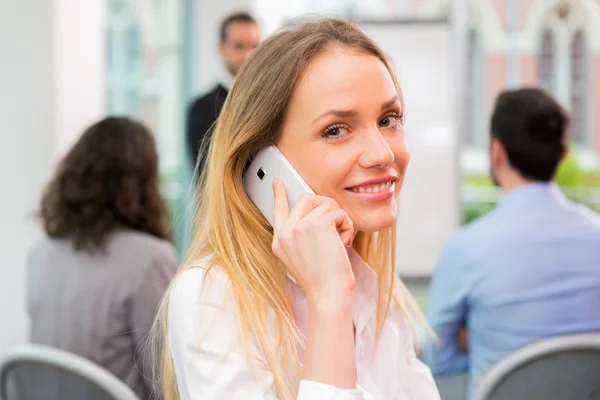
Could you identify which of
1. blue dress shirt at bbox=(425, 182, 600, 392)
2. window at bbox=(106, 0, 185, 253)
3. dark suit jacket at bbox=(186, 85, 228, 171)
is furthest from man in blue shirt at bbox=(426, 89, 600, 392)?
window at bbox=(106, 0, 185, 253)

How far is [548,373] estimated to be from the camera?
1.53 meters

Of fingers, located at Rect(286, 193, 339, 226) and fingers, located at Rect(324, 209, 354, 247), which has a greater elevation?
fingers, located at Rect(286, 193, 339, 226)

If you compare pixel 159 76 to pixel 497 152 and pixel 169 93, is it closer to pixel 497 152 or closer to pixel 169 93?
pixel 169 93

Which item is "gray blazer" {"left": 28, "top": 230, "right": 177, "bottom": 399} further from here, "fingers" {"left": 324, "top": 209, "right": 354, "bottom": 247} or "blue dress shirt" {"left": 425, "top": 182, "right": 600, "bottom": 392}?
"fingers" {"left": 324, "top": 209, "right": 354, "bottom": 247}

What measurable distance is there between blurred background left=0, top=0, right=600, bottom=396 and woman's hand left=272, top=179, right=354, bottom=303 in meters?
0.43

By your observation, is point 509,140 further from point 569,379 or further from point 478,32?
point 478,32

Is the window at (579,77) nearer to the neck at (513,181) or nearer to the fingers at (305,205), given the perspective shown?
the neck at (513,181)

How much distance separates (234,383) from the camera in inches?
42.0

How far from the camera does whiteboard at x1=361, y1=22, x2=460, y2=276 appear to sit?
550 cm

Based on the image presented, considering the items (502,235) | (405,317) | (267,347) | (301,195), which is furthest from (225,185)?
(502,235)

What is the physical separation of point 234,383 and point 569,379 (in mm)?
734

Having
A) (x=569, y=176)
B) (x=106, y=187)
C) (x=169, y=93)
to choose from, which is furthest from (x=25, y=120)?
(x=569, y=176)

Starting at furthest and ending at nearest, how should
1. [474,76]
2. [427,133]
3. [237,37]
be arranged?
[474,76]
[427,133]
[237,37]

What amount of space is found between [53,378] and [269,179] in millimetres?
573
